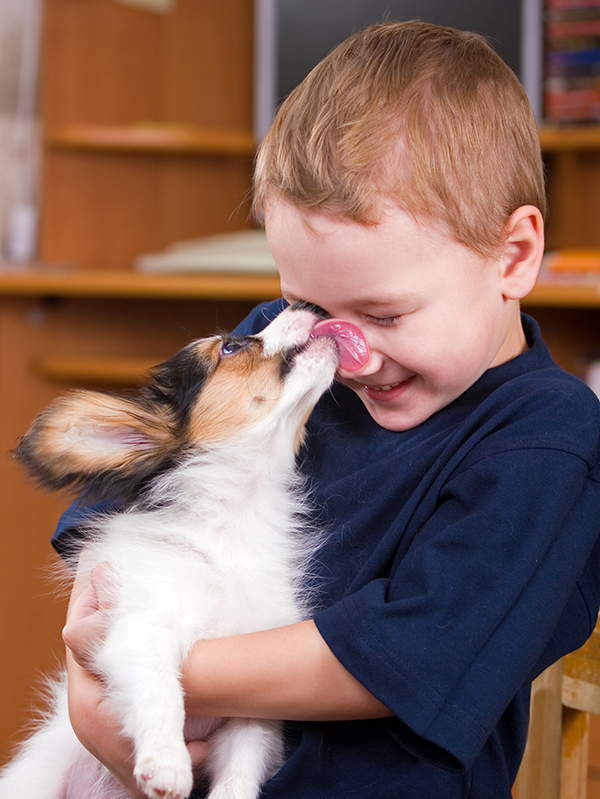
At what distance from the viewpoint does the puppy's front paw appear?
798mm

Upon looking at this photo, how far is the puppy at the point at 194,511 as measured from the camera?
973mm

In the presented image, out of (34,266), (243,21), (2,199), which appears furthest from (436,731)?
(243,21)

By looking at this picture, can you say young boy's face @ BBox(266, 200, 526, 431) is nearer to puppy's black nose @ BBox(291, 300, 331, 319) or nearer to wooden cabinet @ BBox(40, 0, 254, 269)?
puppy's black nose @ BBox(291, 300, 331, 319)

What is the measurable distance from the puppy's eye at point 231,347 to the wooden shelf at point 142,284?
92cm

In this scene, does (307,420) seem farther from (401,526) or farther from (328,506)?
(401,526)

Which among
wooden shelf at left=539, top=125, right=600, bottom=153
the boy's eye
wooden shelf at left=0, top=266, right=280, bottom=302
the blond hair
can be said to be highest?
the blond hair

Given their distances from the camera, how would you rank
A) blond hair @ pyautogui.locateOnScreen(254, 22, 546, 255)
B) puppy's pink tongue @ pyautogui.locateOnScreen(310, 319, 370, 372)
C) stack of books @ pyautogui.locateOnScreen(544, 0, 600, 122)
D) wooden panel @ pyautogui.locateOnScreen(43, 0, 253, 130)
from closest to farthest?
blond hair @ pyautogui.locateOnScreen(254, 22, 546, 255) → puppy's pink tongue @ pyautogui.locateOnScreen(310, 319, 370, 372) → stack of books @ pyautogui.locateOnScreen(544, 0, 600, 122) → wooden panel @ pyautogui.locateOnScreen(43, 0, 253, 130)

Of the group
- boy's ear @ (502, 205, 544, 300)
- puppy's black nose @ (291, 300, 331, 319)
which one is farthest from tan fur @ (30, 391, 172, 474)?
boy's ear @ (502, 205, 544, 300)

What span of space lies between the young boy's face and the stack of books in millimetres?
1808

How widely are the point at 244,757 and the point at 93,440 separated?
0.40 meters

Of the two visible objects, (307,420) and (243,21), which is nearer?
(307,420)

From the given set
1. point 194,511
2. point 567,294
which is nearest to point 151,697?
point 194,511

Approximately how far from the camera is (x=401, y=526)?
952mm

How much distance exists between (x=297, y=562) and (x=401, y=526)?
201mm
